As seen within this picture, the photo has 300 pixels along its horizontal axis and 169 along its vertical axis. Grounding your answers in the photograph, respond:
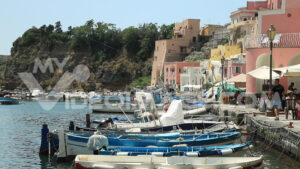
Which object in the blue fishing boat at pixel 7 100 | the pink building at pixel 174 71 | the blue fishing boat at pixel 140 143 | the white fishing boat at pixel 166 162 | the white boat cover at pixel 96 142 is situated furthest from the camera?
the pink building at pixel 174 71

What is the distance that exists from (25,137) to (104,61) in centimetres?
10060

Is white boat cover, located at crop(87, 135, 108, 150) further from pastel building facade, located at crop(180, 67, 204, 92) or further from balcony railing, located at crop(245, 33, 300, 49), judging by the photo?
pastel building facade, located at crop(180, 67, 204, 92)

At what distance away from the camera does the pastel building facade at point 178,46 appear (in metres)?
103

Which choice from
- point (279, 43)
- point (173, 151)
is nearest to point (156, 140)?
point (173, 151)

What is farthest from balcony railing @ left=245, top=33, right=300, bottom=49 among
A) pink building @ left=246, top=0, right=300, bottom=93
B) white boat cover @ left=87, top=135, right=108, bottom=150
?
white boat cover @ left=87, top=135, right=108, bottom=150

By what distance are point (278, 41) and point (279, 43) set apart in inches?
6.8

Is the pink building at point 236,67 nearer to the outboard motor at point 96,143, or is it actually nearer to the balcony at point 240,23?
the balcony at point 240,23

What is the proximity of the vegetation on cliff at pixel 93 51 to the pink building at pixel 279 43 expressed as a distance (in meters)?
86.2

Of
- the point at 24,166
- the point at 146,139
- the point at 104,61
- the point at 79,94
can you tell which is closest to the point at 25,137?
the point at 24,166

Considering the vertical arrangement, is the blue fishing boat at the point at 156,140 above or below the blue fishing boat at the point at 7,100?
above

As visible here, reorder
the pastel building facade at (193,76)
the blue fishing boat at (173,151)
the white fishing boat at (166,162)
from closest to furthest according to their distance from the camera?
the white fishing boat at (166,162) → the blue fishing boat at (173,151) → the pastel building facade at (193,76)

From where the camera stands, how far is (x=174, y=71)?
291 feet

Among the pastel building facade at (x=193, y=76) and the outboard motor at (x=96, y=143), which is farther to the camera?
the pastel building facade at (x=193, y=76)

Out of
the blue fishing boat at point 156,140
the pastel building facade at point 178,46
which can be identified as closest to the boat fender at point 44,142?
the blue fishing boat at point 156,140
